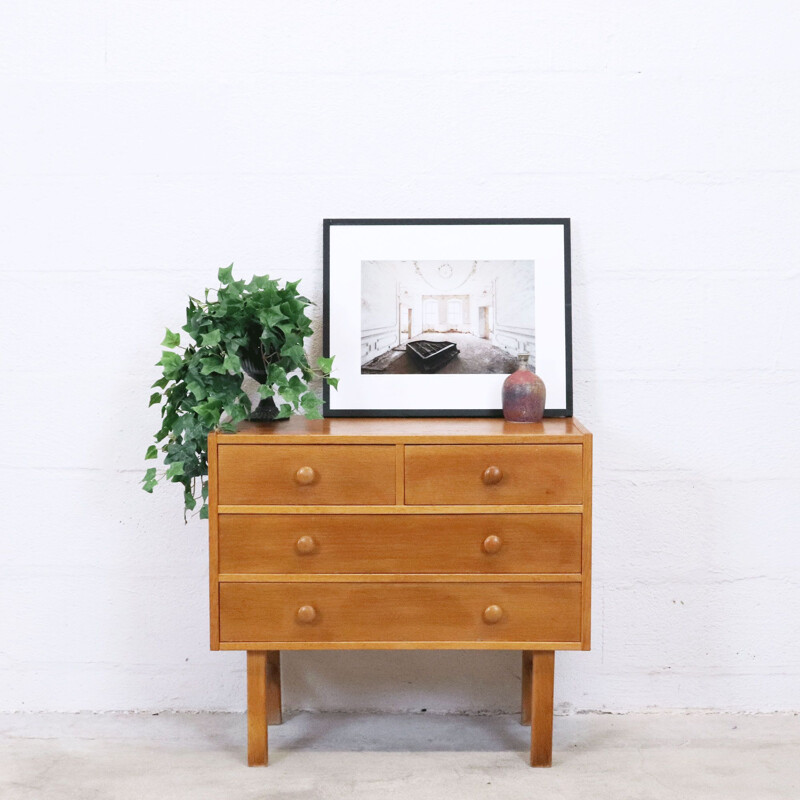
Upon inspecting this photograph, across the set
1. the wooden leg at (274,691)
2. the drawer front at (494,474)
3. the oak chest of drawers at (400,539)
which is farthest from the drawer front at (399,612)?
the wooden leg at (274,691)

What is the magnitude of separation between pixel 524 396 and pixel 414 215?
0.57m

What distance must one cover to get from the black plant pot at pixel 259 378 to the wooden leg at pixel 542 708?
83cm

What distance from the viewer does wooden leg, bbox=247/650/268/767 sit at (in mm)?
1869

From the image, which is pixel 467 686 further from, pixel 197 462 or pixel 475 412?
pixel 197 462

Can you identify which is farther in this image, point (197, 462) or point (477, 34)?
point (477, 34)

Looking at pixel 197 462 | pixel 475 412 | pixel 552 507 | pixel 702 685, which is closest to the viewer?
pixel 552 507

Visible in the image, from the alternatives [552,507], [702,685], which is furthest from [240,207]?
[702,685]

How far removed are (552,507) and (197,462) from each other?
0.82m

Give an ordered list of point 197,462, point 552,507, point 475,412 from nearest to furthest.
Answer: point 552,507 < point 197,462 < point 475,412

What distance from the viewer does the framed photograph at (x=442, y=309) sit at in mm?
2105

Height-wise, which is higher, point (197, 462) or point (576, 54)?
point (576, 54)

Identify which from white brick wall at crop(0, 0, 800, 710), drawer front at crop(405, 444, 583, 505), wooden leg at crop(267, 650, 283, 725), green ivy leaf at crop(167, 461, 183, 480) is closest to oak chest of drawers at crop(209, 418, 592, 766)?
drawer front at crop(405, 444, 583, 505)

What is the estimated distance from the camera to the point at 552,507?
1795 mm

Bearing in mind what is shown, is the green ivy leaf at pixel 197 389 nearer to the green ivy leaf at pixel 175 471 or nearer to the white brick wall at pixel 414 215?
the green ivy leaf at pixel 175 471
